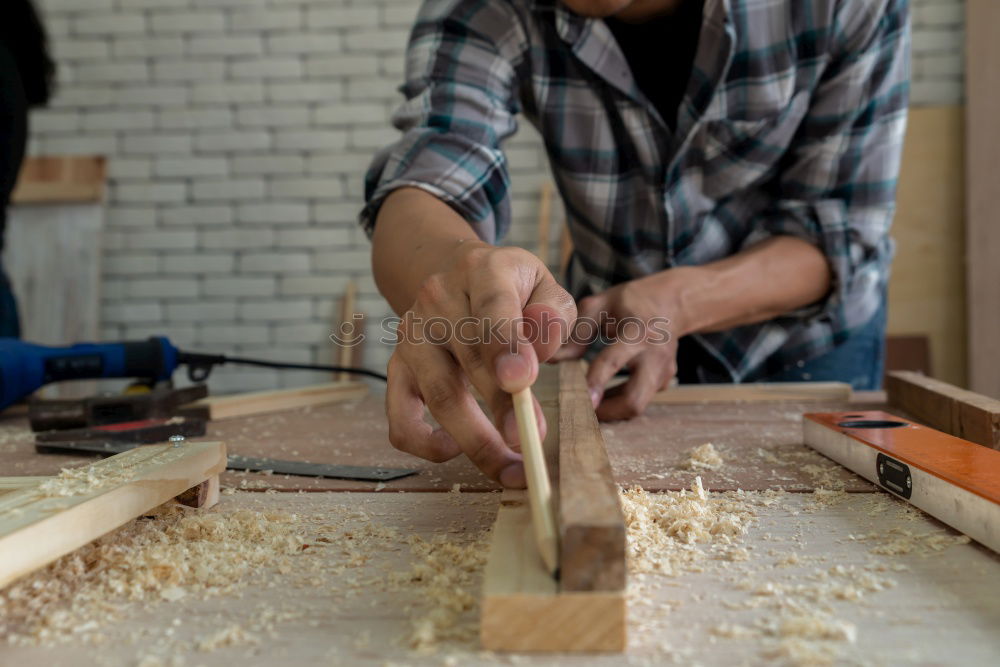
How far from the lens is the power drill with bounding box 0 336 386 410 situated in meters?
1.41

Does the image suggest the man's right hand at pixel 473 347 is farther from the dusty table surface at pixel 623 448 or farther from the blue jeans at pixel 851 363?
the blue jeans at pixel 851 363

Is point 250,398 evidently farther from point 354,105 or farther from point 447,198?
point 354,105

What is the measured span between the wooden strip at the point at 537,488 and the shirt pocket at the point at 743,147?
88 centimetres

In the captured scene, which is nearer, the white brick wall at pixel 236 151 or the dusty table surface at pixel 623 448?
the dusty table surface at pixel 623 448

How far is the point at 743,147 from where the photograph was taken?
1.42 meters

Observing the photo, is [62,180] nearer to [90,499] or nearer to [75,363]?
[75,363]

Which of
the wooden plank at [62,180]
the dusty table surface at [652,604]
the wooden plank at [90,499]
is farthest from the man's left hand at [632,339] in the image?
the wooden plank at [62,180]

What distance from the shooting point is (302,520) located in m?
0.74

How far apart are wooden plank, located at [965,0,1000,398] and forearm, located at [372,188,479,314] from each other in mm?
2528

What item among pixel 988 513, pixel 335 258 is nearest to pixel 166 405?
pixel 988 513

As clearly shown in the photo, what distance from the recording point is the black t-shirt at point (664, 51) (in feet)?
4.46

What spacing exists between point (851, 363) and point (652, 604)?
1.38 m

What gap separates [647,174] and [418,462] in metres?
0.75

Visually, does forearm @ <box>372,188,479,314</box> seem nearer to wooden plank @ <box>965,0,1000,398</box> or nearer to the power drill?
the power drill
